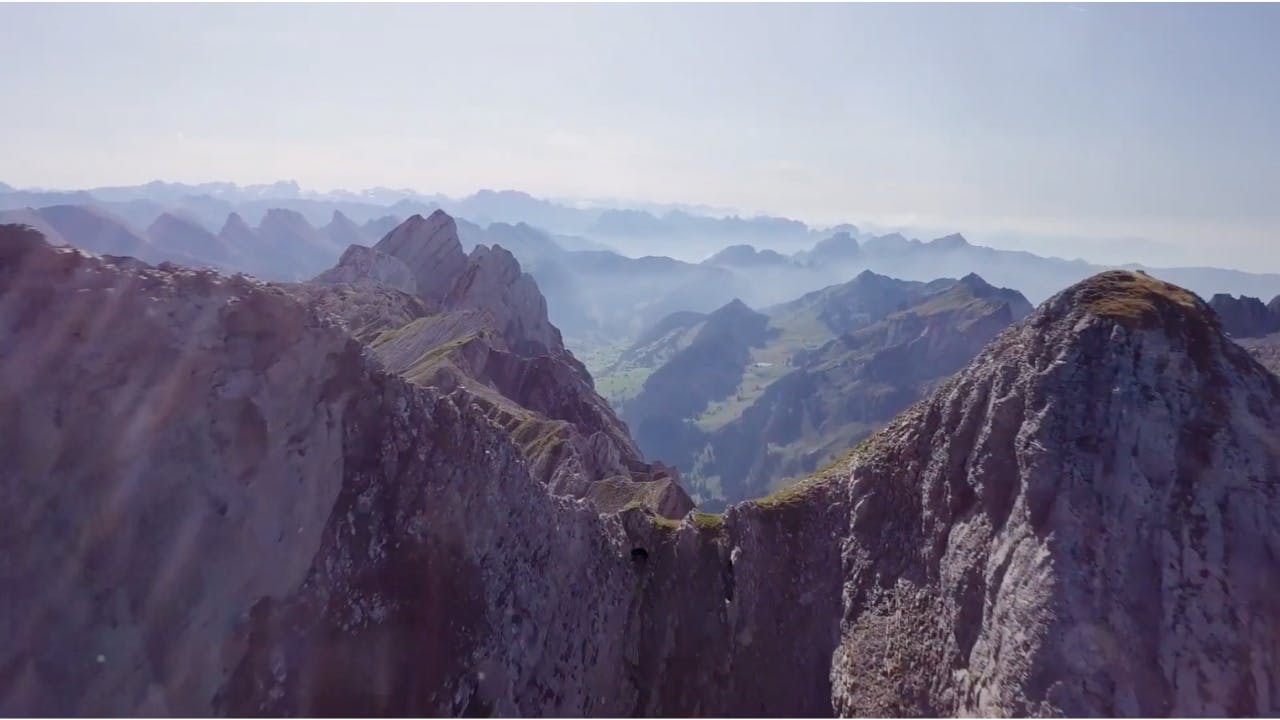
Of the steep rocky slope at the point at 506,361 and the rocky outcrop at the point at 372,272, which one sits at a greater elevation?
the rocky outcrop at the point at 372,272

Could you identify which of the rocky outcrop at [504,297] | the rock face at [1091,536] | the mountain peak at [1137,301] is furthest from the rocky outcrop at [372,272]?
the mountain peak at [1137,301]

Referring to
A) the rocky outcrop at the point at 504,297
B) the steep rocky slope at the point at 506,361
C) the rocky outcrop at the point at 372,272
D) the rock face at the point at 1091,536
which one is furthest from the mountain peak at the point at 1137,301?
the rocky outcrop at the point at 372,272

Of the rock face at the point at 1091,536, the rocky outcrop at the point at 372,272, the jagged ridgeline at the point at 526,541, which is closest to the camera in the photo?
the rock face at the point at 1091,536

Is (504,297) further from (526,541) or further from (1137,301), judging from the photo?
(1137,301)

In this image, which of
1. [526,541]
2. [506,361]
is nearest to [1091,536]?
[526,541]

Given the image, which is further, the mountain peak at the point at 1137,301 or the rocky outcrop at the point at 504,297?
the rocky outcrop at the point at 504,297

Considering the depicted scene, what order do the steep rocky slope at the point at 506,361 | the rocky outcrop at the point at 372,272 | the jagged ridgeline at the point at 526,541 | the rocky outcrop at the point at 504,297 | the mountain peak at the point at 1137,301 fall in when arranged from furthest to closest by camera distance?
the rocky outcrop at the point at 372,272 → the rocky outcrop at the point at 504,297 → the steep rocky slope at the point at 506,361 → the mountain peak at the point at 1137,301 → the jagged ridgeline at the point at 526,541

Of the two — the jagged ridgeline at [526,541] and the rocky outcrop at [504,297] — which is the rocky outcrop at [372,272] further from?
the jagged ridgeline at [526,541]

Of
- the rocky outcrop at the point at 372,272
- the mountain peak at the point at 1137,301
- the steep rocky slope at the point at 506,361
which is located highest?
the mountain peak at the point at 1137,301

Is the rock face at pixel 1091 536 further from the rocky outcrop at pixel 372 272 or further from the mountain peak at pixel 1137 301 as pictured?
the rocky outcrop at pixel 372 272
